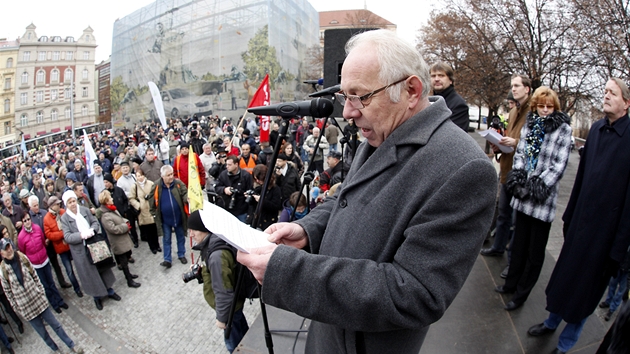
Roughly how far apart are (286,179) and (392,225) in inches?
226

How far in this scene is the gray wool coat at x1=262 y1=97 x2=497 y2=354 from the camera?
998 mm

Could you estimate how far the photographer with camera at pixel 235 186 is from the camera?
21.2ft

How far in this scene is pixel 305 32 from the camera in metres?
38.1

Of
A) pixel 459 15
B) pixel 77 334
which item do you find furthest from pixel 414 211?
pixel 459 15

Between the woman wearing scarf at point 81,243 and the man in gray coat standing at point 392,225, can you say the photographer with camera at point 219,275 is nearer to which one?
the man in gray coat standing at point 392,225

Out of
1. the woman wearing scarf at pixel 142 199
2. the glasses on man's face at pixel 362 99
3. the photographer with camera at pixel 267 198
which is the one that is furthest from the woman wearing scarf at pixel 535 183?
the woman wearing scarf at pixel 142 199

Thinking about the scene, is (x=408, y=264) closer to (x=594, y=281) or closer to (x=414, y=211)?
(x=414, y=211)

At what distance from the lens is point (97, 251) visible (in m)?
5.56

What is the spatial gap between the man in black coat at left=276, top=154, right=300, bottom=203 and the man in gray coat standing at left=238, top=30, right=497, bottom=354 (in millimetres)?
5396

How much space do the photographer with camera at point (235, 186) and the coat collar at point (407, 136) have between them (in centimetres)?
538

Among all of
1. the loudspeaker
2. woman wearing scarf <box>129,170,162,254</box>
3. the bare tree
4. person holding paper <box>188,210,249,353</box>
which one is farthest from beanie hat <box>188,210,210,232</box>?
the bare tree

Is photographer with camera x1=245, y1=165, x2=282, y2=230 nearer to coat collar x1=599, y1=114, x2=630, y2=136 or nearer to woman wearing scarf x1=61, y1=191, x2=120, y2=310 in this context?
woman wearing scarf x1=61, y1=191, x2=120, y2=310

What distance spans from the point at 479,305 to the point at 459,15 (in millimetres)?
16651

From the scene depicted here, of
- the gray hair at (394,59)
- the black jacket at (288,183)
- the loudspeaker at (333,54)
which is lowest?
the black jacket at (288,183)
